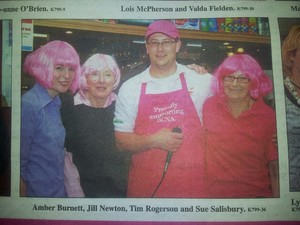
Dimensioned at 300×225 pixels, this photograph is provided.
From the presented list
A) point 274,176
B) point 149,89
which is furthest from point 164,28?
point 274,176

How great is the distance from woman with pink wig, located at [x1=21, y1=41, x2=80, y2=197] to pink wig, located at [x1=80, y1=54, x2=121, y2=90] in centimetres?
2

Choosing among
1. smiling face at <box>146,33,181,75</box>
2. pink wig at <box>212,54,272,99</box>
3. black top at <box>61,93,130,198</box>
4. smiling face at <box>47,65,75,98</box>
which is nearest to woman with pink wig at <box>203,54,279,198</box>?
pink wig at <box>212,54,272,99</box>

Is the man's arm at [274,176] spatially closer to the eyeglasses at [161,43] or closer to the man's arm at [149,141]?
the man's arm at [149,141]

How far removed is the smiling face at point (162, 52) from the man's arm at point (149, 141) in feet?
0.54

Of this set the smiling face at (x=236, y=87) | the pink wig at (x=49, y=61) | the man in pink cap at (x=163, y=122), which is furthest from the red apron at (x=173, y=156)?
the pink wig at (x=49, y=61)

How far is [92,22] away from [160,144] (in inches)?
14.7

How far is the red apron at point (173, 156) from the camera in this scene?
74 cm

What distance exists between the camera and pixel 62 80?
0.76 meters

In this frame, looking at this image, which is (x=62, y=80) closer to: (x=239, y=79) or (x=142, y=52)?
(x=142, y=52)

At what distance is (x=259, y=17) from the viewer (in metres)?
0.78

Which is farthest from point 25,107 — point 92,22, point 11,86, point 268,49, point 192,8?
point 268,49

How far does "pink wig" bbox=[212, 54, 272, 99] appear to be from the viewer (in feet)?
2.48

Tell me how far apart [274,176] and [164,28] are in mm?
479

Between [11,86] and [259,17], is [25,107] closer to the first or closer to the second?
[11,86]
